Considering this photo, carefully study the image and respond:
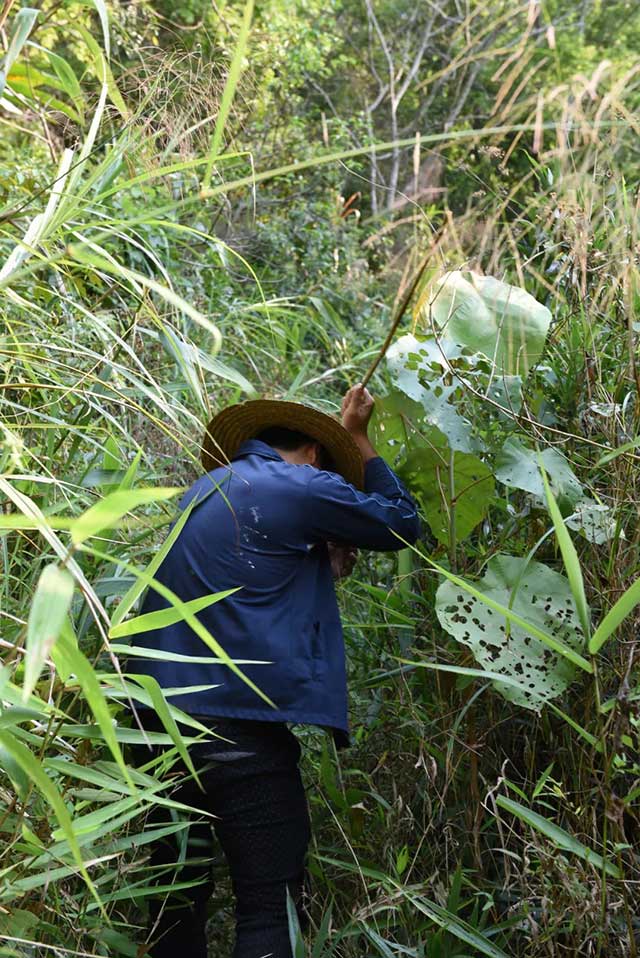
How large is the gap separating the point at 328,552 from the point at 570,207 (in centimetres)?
104

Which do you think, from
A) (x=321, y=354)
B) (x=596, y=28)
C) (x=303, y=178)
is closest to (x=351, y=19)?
(x=596, y=28)

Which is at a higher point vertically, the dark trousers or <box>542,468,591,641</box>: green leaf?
<box>542,468,591,641</box>: green leaf

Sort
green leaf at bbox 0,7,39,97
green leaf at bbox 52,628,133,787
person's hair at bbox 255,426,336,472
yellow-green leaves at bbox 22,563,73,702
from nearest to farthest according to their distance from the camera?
yellow-green leaves at bbox 22,563,73,702, green leaf at bbox 52,628,133,787, green leaf at bbox 0,7,39,97, person's hair at bbox 255,426,336,472

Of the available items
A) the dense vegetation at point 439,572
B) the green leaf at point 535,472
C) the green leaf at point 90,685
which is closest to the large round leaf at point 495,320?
the dense vegetation at point 439,572

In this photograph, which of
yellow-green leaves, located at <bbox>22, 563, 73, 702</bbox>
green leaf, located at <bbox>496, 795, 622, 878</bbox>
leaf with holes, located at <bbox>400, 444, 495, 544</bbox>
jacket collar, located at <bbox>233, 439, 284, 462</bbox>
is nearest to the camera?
yellow-green leaves, located at <bbox>22, 563, 73, 702</bbox>

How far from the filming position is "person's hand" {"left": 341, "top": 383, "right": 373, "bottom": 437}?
270 cm

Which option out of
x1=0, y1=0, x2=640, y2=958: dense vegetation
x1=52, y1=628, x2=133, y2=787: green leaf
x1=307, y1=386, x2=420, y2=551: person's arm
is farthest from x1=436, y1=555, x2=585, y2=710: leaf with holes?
x1=52, y1=628, x2=133, y2=787: green leaf

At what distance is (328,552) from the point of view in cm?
271

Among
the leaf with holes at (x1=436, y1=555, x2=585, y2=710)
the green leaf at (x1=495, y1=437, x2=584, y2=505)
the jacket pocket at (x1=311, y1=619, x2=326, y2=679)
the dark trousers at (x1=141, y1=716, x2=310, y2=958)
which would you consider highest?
the green leaf at (x1=495, y1=437, x2=584, y2=505)

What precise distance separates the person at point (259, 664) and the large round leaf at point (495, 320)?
32 centimetres

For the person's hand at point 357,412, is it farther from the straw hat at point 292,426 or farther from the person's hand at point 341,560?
the person's hand at point 341,560

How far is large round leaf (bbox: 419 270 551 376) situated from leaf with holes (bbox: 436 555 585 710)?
47cm

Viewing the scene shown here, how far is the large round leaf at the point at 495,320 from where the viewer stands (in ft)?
7.75

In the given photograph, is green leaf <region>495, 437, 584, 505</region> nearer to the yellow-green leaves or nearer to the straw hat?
the straw hat
